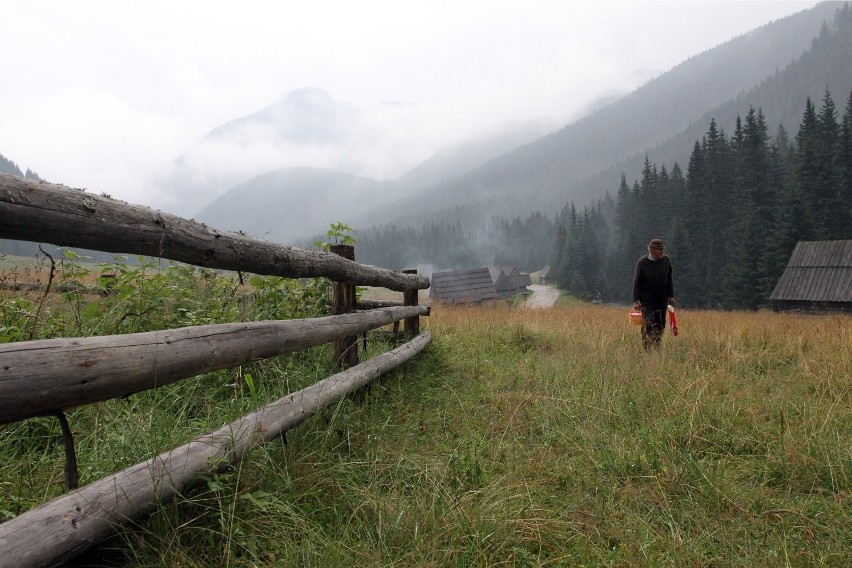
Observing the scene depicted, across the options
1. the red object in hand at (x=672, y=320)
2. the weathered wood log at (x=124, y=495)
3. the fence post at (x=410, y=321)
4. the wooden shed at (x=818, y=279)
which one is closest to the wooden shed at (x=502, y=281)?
the wooden shed at (x=818, y=279)

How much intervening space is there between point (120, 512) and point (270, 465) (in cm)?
93

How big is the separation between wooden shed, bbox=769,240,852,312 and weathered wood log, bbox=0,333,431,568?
35018mm

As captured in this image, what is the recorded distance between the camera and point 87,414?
9.85 feet

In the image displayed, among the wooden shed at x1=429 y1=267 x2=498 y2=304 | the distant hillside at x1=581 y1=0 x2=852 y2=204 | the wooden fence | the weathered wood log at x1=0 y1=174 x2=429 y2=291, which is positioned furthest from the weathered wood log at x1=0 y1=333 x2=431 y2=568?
the distant hillside at x1=581 y1=0 x2=852 y2=204

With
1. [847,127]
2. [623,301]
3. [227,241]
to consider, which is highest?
[847,127]

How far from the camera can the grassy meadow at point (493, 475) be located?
2.12m

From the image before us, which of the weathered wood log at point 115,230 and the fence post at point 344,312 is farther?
the fence post at point 344,312

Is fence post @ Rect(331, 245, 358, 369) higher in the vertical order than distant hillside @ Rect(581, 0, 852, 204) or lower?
lower

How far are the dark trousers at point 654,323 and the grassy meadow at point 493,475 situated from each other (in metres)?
2.25

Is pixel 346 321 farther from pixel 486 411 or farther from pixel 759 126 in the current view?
pixel 759 126

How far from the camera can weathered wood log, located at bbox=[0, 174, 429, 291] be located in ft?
5.09

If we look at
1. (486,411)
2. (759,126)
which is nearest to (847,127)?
(759,126)

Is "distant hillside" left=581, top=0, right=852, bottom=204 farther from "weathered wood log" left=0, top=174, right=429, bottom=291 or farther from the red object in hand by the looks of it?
"weathered wood log" left=0, top=174, right=429, bottom=291

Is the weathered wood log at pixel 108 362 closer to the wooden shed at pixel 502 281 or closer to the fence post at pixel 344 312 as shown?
the fence post at pixel 344 312
